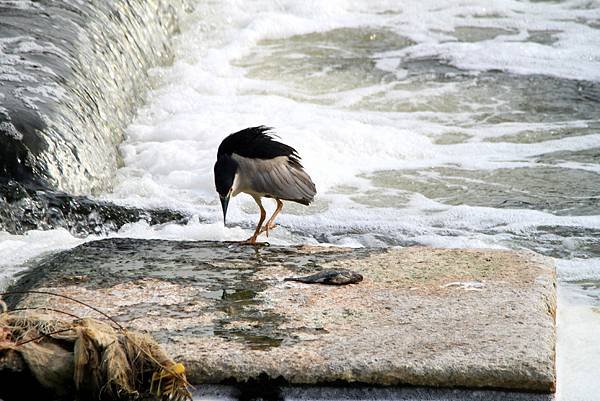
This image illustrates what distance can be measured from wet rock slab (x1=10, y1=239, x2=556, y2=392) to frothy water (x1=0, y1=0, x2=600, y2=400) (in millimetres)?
246

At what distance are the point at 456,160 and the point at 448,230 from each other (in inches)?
66.5

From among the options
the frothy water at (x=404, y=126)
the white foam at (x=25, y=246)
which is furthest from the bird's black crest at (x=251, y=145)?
the white foam at (x=25, y=246)

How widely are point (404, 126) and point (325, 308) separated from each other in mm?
4735

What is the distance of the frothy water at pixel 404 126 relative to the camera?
239 inches

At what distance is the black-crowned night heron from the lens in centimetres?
519

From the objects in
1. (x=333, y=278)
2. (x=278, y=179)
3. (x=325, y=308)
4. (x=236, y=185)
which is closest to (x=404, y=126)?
(x=278, y=179)

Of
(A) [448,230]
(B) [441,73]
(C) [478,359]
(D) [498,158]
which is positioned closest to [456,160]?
Answer: (D) [498,158]

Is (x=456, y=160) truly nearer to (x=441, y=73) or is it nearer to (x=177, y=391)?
(x=441, y=73)

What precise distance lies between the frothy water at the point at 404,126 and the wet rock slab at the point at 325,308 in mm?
246

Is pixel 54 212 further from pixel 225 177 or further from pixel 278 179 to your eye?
pixel 278 179

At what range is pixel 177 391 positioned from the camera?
3369 mm

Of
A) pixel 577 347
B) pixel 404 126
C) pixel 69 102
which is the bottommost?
pixel 404 126

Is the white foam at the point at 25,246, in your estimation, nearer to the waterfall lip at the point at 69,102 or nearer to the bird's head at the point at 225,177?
the waterfall lip at the point at 69,102

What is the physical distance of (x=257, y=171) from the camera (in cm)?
527
